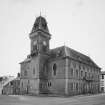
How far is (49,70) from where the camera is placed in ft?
122

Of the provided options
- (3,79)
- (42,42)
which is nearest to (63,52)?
(42,42)

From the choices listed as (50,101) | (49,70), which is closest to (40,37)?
(49,70)

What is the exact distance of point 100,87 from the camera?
174 feet

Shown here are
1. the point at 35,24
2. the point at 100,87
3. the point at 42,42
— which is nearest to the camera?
the point at 42,42

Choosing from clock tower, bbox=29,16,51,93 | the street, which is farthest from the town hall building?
the street

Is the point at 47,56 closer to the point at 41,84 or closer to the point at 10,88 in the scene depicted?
the point at 41,84

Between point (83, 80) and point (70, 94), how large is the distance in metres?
8.71

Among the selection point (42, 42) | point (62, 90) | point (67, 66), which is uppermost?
point (42, 42)

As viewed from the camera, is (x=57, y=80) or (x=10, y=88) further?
(x=10, y=88)

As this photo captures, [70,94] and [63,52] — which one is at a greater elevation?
[63,52]

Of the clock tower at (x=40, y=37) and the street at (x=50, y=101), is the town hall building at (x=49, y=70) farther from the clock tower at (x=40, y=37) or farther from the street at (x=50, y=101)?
the street at (x=50, y=101)

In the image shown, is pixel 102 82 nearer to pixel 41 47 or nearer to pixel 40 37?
pixel 41 47

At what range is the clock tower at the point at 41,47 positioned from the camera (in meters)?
36.0

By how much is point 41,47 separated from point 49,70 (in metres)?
7.39
